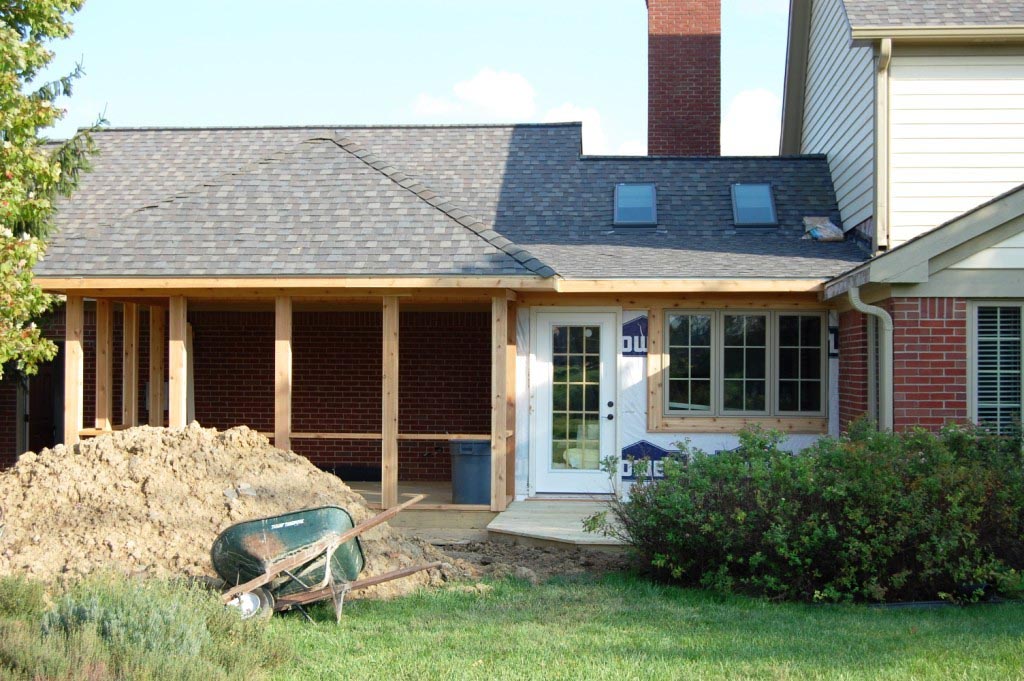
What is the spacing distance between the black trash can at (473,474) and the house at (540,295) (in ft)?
0.85

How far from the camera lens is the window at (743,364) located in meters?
12.0

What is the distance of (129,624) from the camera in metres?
5.75

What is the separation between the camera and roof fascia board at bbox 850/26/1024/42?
37.6 ft

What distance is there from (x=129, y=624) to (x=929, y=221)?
9.56 meters

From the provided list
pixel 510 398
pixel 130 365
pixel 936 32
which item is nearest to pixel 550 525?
pixel 510 398

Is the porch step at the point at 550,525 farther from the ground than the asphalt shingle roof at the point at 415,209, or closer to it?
closer to it

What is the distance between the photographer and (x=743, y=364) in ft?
39.5

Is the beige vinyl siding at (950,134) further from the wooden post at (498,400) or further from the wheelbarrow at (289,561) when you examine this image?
the wheelbarrow at (289,561)

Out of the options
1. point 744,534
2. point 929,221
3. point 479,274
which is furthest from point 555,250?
point 744,534

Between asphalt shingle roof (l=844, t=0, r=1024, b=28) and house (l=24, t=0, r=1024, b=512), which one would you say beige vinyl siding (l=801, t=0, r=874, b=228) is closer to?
house (l=24, t=0, r=1024, b=512)

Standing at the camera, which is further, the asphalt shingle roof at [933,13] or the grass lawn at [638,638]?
A: the asphalt shingle roof at [933,13]

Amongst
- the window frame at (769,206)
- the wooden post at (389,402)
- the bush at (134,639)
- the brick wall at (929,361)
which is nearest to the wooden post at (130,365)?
the wooden post at (389,402)

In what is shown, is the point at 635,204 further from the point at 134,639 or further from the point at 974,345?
the point at 134,639

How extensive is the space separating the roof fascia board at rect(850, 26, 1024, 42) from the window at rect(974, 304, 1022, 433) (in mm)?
3517
